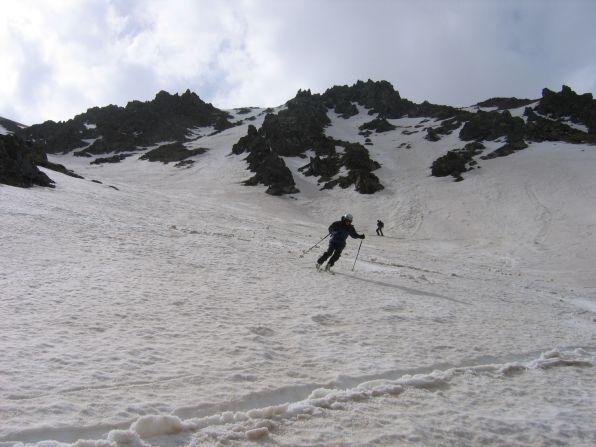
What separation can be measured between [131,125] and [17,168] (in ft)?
277

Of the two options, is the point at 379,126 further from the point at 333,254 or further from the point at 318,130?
the point at 333,254

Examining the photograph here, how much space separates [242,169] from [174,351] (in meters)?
58.0

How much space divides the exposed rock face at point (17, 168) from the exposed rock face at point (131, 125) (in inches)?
2780

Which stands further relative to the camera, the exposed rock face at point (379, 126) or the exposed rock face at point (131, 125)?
the exposed rock face at point (131, 125)

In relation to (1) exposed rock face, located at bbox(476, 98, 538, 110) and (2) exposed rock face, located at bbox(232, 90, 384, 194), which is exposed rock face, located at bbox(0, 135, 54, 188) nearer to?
(2) exposed rock face, located at bbox(232, 90, 384, 194)

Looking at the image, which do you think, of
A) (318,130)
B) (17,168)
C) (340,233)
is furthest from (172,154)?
(340,233)

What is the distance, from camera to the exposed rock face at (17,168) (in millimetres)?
24188

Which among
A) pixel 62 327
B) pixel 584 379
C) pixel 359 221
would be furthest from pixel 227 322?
pixel 359 221

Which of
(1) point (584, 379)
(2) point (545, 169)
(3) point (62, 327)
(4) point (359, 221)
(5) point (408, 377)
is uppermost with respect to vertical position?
(2) point (545, 169)

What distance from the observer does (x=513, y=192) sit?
4097 cm

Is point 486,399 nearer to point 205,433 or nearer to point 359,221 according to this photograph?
point 205,433

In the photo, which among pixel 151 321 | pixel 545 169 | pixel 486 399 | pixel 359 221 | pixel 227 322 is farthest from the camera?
pixel 545 169

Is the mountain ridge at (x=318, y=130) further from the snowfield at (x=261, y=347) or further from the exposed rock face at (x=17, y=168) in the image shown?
the snowfield at (x=261, y=347)

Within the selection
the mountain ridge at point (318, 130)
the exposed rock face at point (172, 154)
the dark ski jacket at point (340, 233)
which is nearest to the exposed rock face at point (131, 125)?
the mountain ridge at point (318, 130)
